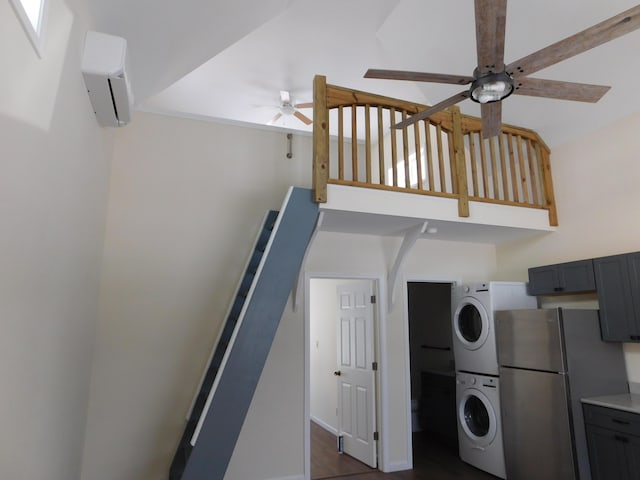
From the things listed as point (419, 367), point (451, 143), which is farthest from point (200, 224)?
point (419, 367)

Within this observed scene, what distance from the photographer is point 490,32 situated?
1936 millimetres

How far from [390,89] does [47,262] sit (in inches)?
178

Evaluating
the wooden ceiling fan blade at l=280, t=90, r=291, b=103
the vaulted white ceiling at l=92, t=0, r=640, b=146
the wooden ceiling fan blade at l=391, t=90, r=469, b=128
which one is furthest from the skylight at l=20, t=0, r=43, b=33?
the wooden ceiling fan blade at l=280, t=90, r=291, b=103

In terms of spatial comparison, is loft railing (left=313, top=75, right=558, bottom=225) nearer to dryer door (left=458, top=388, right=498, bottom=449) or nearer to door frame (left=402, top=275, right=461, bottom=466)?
door frame (left=402, top=275, right=461, bottom=466)

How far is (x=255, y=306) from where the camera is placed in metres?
2.81

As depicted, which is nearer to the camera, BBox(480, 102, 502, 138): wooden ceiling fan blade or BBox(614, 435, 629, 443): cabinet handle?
BBox(480, 102, 502, 138): wooden ceiling fan blade

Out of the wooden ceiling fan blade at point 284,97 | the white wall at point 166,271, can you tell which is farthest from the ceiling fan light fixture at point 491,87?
the wooden ceiling fan blade at point 284,97

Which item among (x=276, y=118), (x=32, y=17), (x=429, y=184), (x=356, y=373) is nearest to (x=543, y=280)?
(x=429, y=184)

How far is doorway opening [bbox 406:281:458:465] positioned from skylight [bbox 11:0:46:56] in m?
4.41

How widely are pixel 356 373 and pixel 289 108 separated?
135 inches

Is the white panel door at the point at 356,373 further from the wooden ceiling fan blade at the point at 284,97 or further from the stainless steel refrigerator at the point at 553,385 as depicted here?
the wooden ceiling fan blade at the point at 284,97

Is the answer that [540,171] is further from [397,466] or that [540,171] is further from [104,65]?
[104,65]

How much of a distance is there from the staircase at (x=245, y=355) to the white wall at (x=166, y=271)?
334mm

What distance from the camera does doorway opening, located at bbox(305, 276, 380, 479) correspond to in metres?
4.37
